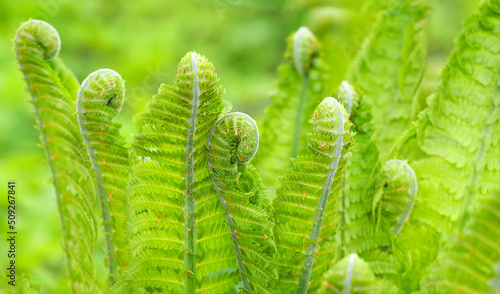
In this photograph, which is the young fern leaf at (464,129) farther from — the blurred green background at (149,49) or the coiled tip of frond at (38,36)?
the coiled tip of frond at (38,36)

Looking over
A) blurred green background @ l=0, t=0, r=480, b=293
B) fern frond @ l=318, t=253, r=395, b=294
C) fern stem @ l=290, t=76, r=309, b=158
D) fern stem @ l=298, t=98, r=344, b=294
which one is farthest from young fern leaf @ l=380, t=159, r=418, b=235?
blurred green background @ l=0, t=0, r=480, b=293

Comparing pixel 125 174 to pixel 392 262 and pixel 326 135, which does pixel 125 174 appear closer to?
pixel 326 135

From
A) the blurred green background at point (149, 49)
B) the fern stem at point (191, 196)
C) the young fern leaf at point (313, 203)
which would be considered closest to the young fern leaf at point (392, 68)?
the blurred green background at point (149, 49)

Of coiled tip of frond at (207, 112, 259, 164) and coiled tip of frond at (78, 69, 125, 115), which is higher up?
coiled tip of frond at (78, 69, 125, 115)

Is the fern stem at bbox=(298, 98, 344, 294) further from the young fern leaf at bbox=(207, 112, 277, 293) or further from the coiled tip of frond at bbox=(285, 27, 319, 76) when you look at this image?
the coiled tip of frond at bbox=(285, 27, 319, 76)

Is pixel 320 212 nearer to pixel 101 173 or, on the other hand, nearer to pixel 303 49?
pixel 101 173

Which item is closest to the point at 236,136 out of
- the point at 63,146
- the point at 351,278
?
the point at 351,278

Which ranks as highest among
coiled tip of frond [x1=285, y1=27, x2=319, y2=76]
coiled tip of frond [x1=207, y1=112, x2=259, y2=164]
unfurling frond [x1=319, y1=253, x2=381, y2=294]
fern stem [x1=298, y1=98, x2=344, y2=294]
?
coiled tip of frond [x1=285, y1=27, x2=319, y2=76]
